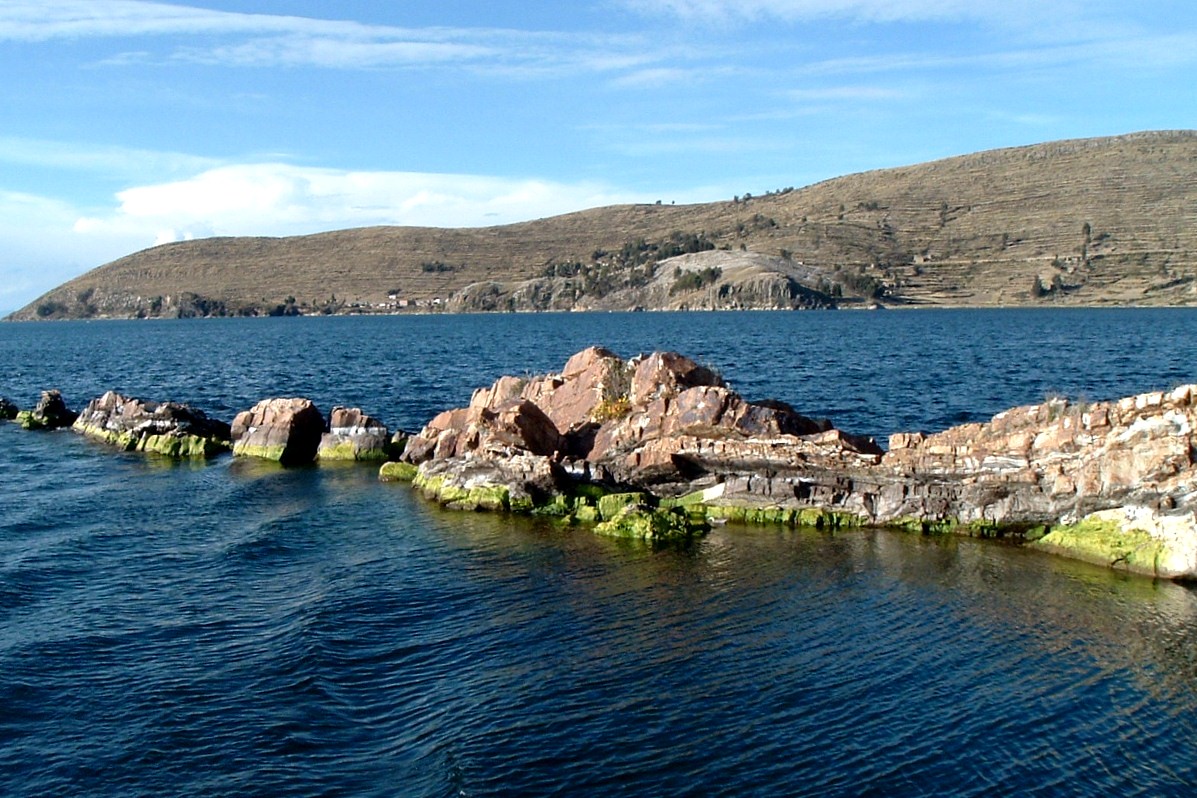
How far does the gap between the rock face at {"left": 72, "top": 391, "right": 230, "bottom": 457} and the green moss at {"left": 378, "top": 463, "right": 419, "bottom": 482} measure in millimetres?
10344

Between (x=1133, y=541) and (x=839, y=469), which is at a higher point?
(x=839, y=469)

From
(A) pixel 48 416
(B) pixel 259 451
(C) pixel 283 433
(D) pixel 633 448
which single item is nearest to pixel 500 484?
(D) pixel 633 448

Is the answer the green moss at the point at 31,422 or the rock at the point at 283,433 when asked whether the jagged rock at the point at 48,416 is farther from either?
the rock at the point at 283,433

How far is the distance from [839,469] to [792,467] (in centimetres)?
138

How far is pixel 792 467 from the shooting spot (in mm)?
30812

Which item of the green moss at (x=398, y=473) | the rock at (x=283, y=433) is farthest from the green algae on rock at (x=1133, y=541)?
the rock at (x=283, y=433)

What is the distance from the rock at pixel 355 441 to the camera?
41.8 meters

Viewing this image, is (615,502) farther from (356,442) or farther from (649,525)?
(356,442)

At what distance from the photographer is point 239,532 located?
30.1 m

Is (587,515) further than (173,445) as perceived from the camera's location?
No

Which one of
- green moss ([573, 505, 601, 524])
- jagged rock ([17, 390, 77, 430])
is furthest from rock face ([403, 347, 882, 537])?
jagged rock ([17, 390, 77, 430])

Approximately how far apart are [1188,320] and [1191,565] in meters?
117

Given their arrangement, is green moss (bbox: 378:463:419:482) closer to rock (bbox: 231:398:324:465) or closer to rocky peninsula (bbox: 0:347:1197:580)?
rocky peninsula (bbox: 0:347:1197:580)

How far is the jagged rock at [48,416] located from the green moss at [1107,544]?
46.5m
